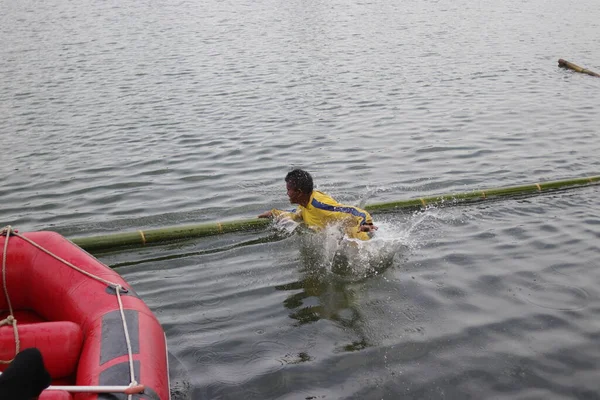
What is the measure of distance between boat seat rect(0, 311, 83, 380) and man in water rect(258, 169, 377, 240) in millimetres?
3017

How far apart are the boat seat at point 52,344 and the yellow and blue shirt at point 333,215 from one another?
3169 mm

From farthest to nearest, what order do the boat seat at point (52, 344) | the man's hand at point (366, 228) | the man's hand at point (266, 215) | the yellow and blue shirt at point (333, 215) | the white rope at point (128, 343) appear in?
the man's hand at point (266, 215)
the yellow and blue shirt at point (333, 215)
the man's hand at point (366, 228)
the boat seat at point (52, 344)
the white rope at point (128, 343)

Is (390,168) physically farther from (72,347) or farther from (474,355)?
(72,347)

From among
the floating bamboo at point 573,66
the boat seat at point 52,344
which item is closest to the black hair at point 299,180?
the boat seat at point 52,344

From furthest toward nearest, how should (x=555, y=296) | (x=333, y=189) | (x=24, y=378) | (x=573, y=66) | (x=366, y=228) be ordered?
1. (x=573, y=66)
2. (x=333, y=189)
3. (x=366, y=228)
4. (x=555, y=296)
5. (x=24, y=378)

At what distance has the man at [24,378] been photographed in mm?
3047

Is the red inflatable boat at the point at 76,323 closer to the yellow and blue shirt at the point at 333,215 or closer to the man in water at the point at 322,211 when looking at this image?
the man in water at the point at 322,211

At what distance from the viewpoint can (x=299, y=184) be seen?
6848 millimetres

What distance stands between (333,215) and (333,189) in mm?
2217

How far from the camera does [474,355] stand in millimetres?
5301

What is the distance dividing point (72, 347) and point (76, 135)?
7853 mm

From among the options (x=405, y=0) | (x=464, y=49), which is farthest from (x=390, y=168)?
(x=405, y=0)

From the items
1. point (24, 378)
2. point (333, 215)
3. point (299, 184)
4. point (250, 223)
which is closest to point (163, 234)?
point (250, 223)

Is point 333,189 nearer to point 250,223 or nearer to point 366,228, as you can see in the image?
point 250,223
